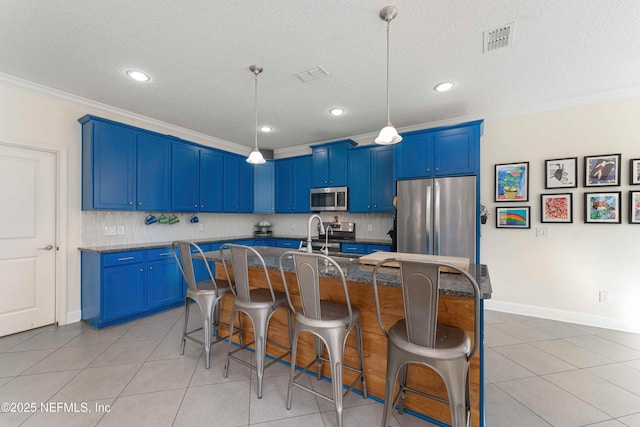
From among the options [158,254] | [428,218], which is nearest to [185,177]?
[158,254]

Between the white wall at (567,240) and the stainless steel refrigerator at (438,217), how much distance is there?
0.79m

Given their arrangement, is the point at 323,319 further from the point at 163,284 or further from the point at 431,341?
the point at 163,284

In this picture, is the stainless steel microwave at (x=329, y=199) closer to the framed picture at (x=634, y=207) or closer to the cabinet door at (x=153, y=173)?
the cabinet door at (x=153, y=173)

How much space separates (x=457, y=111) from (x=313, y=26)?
254 cm

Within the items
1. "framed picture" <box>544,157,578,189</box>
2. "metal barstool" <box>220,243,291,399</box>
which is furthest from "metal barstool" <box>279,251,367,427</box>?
"framed picture" <box>544,157,578,189</box>

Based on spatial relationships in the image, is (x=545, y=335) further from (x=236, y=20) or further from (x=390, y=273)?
(x=236, y=20)

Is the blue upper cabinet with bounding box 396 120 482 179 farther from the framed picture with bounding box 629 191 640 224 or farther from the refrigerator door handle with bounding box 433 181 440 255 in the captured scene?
the framed picture with bounding box 629 191 640 224

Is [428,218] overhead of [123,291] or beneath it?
overhead

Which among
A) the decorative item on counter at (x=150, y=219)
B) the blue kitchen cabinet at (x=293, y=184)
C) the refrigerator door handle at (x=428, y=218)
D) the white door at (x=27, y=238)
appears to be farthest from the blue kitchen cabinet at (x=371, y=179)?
the white door at (x=27, y=238)

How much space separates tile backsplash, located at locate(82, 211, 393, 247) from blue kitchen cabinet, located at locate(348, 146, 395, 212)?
35cm

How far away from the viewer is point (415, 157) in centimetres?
372

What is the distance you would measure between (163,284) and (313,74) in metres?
3.33

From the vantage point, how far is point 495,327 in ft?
10.3

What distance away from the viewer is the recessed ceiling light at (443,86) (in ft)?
9.33
